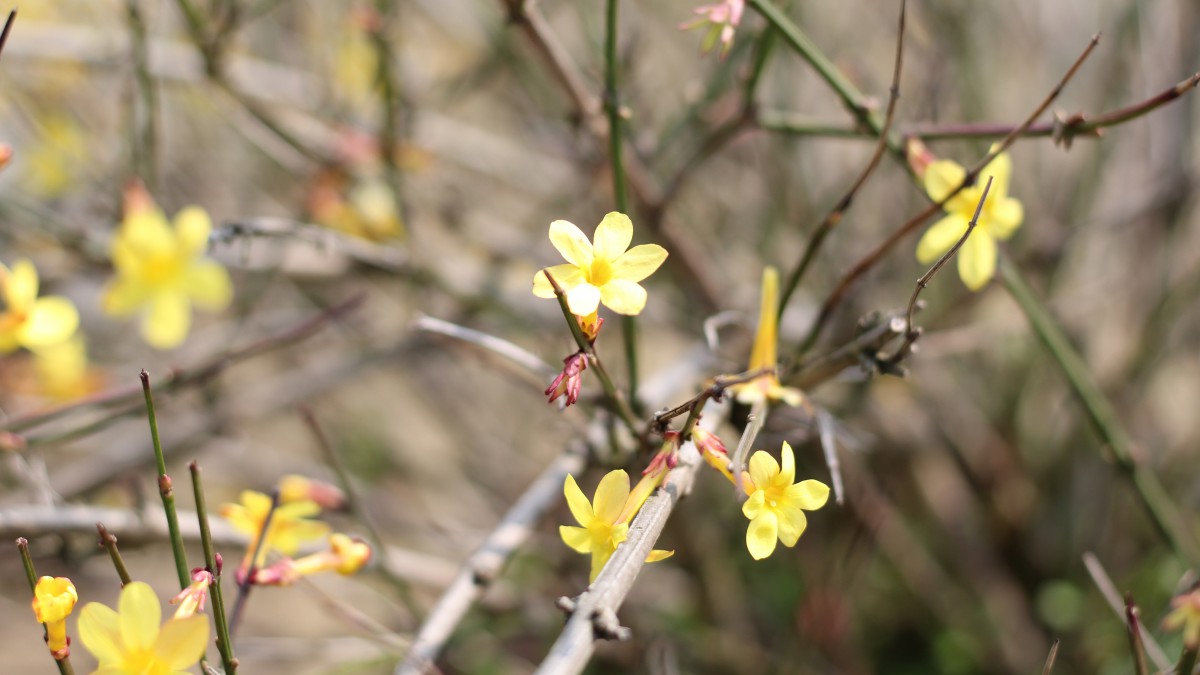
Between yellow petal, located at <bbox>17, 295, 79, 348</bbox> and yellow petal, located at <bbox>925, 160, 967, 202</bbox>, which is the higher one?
yellow petal, located at <bbox>925, 160, 967, 202</bbox>

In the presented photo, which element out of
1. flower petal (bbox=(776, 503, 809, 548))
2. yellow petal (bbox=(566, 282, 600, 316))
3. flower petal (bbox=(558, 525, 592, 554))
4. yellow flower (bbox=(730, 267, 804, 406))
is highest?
yellow flower (bbox=(730, 267, 804, 406))

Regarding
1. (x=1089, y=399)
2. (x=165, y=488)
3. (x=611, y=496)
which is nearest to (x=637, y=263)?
(x=611, y=496)

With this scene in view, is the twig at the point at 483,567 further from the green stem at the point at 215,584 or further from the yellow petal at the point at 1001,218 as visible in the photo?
the yellow petal at the point at 1001,218

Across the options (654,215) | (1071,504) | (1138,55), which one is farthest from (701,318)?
(1138,55)

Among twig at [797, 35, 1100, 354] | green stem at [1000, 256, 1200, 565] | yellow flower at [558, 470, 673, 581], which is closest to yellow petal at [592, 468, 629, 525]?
yellow flower at [558, 470, 673, 581]

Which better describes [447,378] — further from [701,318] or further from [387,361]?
[701,318]

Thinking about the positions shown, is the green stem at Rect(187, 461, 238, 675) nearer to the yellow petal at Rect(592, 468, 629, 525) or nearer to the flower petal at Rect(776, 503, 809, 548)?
the yellow petal at Rect(592, 468, 629, 525)

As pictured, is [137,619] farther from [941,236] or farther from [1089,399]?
[1089,399]
